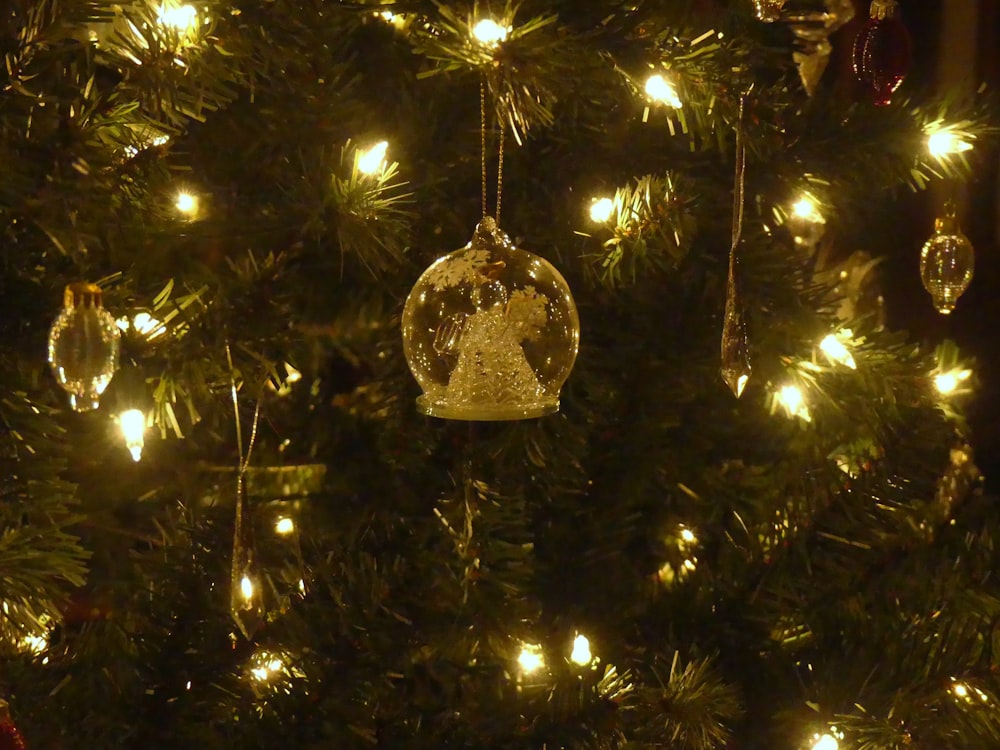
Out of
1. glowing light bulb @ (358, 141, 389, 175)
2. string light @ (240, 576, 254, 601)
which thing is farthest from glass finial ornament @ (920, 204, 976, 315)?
string light @ (240, 576, 254, 601)

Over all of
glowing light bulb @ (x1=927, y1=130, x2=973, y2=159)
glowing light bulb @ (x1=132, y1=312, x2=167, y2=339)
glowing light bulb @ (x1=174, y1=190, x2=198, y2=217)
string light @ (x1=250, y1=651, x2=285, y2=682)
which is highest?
glowing light bulb @ (x1=927, y1=130, x2=973, y2=159)

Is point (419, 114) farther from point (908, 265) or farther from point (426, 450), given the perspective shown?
point (908, 265)

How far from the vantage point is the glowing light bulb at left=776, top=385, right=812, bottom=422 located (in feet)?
2.72

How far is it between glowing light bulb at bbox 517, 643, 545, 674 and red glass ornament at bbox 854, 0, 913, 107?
493 millimetres

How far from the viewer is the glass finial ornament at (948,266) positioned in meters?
0.83

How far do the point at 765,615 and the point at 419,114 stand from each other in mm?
504


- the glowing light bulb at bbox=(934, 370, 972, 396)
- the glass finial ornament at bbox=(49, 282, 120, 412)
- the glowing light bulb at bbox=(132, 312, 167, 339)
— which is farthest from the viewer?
the glowing light bulb at bbox=(934, 370, 972, 396)

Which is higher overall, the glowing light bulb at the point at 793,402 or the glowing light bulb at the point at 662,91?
the glowing light bulb at the point at 662,91

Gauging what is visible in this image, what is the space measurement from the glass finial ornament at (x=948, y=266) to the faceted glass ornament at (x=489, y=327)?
0.36m

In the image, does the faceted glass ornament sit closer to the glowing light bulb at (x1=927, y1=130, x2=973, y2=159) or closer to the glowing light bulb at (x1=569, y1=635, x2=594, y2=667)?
the glowing light bulb at (x1=569, y1=635, x2=594, y2=667)

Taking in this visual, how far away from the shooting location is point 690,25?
72 centimetres

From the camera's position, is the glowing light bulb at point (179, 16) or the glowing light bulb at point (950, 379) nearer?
the glowing light bulb at point (179, 16)

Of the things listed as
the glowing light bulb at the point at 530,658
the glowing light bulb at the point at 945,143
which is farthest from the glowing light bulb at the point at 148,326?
the glowing light bulb at the point at 945,143

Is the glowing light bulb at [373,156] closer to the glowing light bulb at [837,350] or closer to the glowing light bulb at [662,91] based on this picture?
the glowing light bulb at [662,91]
